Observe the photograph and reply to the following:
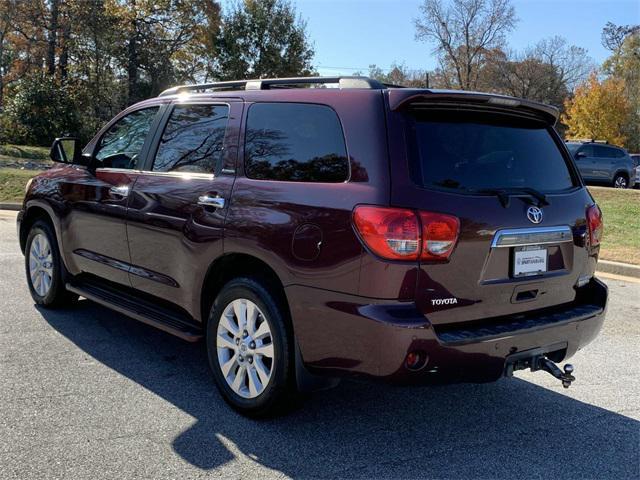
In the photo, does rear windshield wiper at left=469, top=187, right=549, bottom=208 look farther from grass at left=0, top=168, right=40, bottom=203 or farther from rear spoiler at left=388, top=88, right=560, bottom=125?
grass at left=0, top=168, right=40, bottom=203

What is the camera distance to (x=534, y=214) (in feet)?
10.9

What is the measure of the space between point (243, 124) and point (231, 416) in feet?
5.77

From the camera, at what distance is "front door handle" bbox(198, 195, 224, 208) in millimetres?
3705

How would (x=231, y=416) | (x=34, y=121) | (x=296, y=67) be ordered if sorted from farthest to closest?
(x=296, y=67)
(x=34, y=121)
(x=231, y=416)

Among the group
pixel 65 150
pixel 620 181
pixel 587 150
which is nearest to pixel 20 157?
pixel 65 150

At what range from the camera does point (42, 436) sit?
3.27 metres

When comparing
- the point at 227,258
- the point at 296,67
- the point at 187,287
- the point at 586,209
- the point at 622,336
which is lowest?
the point at 622,336

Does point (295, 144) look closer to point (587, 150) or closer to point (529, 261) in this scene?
point (529, 261)

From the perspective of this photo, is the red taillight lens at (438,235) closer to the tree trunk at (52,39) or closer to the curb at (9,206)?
the curb at (9,206)

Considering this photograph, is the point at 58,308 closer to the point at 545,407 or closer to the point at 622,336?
the point at 545,407

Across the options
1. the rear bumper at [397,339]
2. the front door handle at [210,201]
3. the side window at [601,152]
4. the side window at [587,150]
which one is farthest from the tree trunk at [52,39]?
the rear bumper at [397,339]

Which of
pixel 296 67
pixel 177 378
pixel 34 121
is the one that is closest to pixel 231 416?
pixel 177 378

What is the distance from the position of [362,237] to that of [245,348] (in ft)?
3.51

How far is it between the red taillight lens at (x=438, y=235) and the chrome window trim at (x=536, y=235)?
27cm
